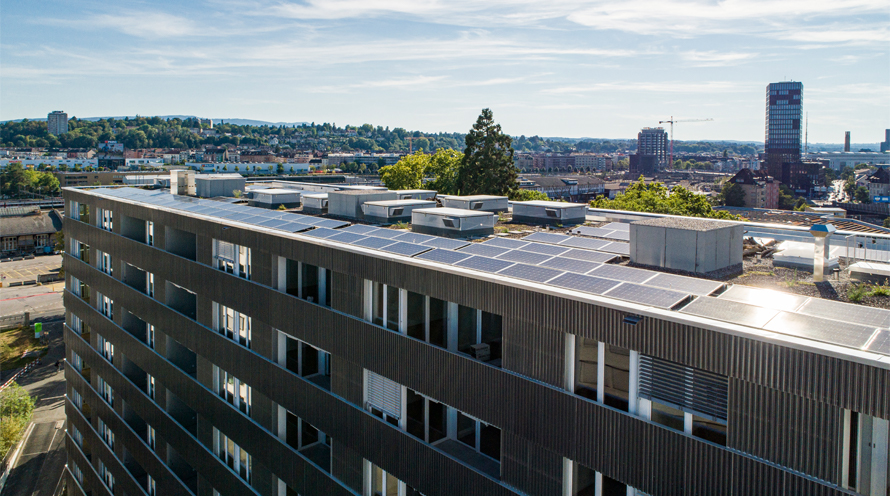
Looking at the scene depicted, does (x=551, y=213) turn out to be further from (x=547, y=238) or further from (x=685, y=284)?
(x=685, y=284)

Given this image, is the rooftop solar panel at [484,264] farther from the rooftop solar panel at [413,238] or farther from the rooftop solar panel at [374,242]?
the rooftop solar panel at [374,242]

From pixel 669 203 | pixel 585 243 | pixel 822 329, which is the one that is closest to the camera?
pixel 822 329

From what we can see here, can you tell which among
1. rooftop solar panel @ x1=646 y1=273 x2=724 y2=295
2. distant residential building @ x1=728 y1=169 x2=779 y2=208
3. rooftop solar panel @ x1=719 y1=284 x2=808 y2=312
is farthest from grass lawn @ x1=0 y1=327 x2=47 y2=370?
distant residential building @ x1=728 y1=169 x2=779 y2=208

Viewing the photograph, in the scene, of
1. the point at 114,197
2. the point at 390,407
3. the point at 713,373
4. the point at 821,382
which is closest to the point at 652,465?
the point at 713,373

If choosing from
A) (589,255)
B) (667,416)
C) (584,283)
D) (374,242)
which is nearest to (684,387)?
(667,416)

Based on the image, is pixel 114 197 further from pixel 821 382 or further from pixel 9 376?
pixel 9 376
